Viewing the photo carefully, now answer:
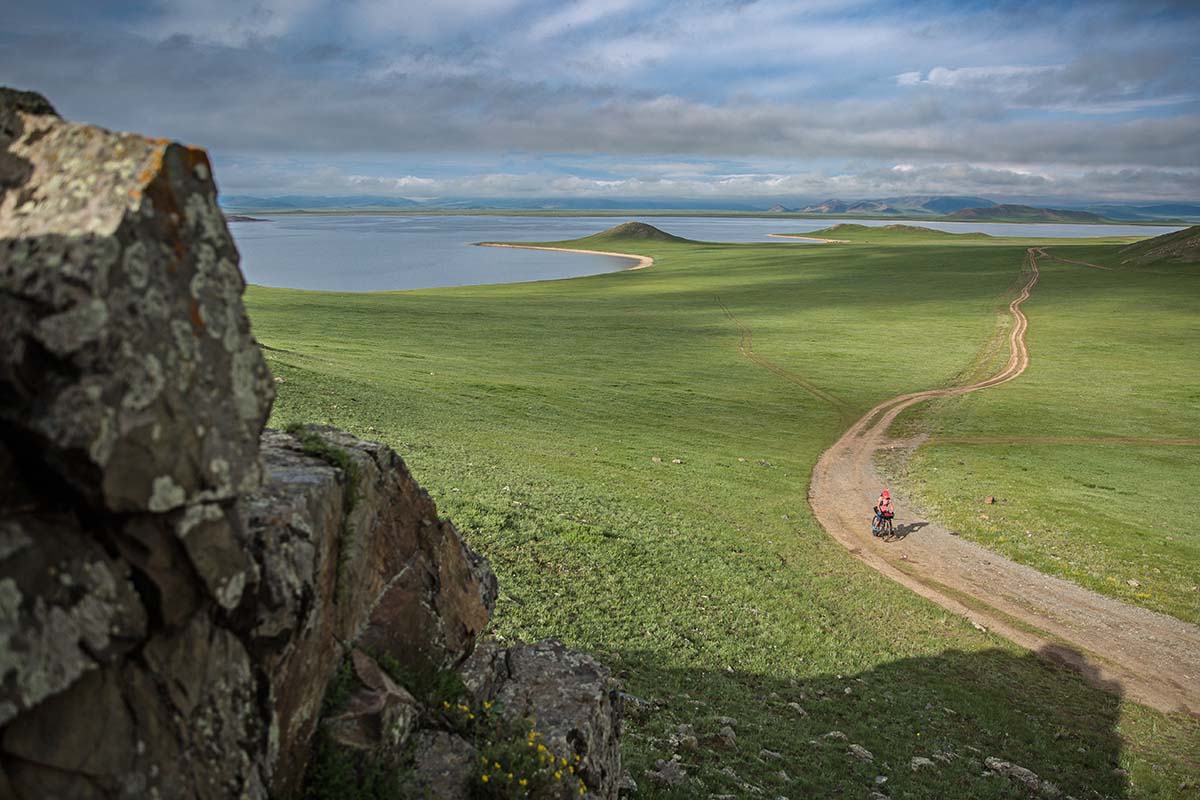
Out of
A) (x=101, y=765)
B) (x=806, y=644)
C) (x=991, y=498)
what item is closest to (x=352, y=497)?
(x=101, y=765)

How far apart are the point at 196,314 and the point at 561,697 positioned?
7911 millimetres

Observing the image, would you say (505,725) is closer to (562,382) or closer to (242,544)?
(242,544)

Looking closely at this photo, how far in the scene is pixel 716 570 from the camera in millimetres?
25875

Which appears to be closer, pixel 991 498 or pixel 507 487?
pixel 507 487

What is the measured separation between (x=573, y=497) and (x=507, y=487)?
272 centimetres

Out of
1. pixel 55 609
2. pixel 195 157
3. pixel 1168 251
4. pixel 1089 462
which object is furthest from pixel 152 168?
pixel 1168 251

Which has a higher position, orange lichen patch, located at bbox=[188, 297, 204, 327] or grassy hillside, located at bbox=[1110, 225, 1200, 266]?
grassy hillside, located at bbox=[1110, 225, 1200, 266]

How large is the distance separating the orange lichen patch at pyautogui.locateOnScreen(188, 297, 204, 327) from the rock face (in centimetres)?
1

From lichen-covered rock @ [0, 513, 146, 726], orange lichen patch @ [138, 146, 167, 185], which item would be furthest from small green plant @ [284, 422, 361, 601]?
orange lichen patch @ [138, 146, 167, 185]

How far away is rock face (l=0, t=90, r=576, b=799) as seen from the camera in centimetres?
541

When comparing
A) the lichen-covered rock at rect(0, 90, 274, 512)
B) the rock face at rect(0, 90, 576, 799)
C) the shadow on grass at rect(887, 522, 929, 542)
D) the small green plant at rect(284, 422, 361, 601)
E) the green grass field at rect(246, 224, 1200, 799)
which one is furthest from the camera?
the shadow on grass at rect(887, 522, 929, 542)

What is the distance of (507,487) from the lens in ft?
94.8

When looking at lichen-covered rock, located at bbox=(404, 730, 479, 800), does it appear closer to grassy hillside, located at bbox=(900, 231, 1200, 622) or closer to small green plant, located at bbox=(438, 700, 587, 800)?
small green plant, located at bbox=(438, 700, 587, 800)

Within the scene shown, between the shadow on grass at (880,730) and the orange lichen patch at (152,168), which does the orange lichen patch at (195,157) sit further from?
the shadow on grass at (880,730)
